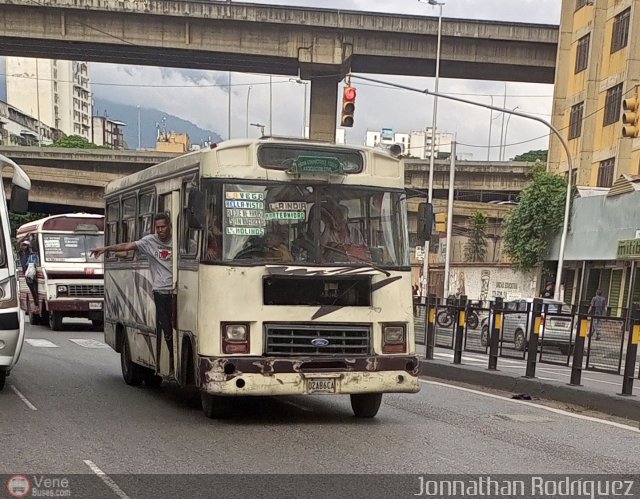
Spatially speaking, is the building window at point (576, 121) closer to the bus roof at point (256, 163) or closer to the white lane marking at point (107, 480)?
the bus roof at point (256, 163)

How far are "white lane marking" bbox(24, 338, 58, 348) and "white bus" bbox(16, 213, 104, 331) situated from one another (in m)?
2.67

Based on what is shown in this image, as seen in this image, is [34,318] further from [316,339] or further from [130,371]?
[316,339]

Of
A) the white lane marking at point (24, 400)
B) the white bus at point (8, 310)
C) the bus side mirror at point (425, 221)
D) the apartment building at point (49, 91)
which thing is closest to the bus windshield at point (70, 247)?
the white lane marking at point (24, 400)

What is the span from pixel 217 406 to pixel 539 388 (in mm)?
5050

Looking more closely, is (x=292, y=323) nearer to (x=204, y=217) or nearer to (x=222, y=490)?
(x=204, y=217)

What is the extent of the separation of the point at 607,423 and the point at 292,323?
3974mm

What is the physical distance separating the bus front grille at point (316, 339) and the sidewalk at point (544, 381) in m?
3.53

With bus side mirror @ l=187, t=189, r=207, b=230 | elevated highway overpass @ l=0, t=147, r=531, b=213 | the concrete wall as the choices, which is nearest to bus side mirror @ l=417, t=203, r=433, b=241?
bus side mirror @ l=187, t=189, r=207, b=230

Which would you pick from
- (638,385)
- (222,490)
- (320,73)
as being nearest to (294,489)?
(222,490)

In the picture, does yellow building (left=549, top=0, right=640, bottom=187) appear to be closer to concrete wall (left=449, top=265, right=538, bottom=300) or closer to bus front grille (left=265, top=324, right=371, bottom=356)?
concrete wall (left=449, top=265, right=538, bottom=300)

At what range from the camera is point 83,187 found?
51.8 m

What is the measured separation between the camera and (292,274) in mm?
8266

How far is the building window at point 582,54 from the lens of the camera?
38.2 m

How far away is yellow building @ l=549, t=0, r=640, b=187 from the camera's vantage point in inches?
1313
